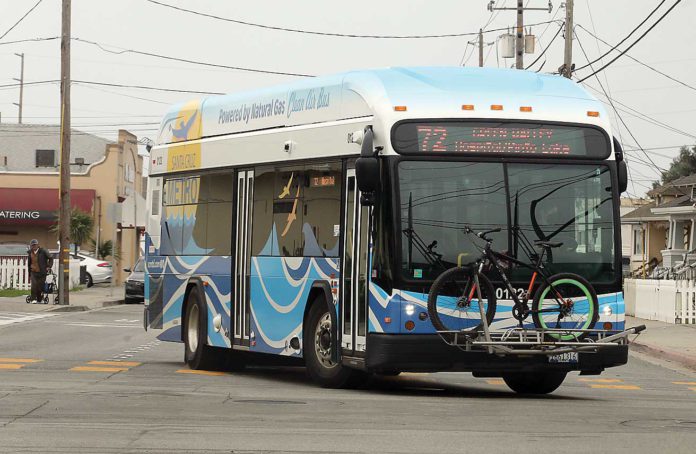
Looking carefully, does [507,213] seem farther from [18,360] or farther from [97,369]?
[18,360]

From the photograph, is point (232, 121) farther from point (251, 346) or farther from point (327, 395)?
point (327, 395)

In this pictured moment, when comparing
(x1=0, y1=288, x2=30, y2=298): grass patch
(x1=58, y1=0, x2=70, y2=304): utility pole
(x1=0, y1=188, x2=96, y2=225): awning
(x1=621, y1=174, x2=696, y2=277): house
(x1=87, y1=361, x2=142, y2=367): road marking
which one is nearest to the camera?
(x1=87, y1=361, x2=142, y2=367): road marking

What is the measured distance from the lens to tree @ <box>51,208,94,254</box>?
196 feet

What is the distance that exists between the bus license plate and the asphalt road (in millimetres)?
435

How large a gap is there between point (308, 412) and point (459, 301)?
86.4 inches

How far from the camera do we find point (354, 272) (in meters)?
14.7

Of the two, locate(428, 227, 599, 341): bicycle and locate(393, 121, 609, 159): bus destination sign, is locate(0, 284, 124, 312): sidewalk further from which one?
locate(428, 227, 599, 341): bicycle

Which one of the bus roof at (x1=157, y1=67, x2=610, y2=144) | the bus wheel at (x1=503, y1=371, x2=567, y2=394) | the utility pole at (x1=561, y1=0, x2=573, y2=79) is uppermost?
the utility pole at (x1=561, y1=0, x2=573, y2=79)

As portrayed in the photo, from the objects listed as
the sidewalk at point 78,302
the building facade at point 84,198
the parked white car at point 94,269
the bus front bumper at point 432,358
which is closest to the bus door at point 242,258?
the bus front bumper at point 432,358

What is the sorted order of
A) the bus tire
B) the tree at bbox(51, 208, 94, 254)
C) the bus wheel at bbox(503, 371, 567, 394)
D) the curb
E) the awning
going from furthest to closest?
the awning → the tree at bbox(51, 208, 94, 254) → the curb → the bus tire → the bus wheel at bbox(503, 371, 567, 394)

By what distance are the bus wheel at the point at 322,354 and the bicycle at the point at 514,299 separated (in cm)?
147

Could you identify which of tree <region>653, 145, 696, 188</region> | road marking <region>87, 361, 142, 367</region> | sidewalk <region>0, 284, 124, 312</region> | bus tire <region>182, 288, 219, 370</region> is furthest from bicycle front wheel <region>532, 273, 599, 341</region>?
tree <region>653, 145, 696, 188</region>

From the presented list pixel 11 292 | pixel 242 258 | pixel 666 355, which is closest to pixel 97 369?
pixel 242 258

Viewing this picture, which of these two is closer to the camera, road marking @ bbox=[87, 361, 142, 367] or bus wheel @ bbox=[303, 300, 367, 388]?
bus wheel @ bbox=[303, 300, 367, 388]
